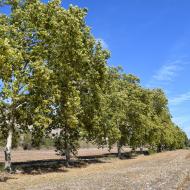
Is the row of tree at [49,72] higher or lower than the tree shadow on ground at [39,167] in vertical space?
higher

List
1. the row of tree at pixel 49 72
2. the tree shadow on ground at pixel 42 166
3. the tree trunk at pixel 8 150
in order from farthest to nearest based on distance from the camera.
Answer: the tree shadow on ground at pixel 42 166 < the tree trunk at pixel 8 150 < the row of tree at pixel 49 72

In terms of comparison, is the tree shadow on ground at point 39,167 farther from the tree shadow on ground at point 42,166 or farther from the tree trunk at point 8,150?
the tree trunk at point 8,150

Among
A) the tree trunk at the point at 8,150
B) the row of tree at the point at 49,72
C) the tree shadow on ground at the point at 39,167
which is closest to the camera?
the row of tree at the point at 49,72

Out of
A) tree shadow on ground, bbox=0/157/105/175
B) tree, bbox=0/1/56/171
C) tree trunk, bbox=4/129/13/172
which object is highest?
tree, bbox=0/1/56/171

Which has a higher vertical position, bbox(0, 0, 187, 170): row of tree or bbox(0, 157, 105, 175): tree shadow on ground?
bbox(0, 0, 187, 170): row of tree

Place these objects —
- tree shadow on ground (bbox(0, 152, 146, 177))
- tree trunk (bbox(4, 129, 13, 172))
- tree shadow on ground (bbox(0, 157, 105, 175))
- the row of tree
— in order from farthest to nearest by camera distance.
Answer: tree shadow on ground (bbox(0, 152, 146, 177))
tree shadow on ground (bbox(0, 157, 105, 175))
tree trunk (bbox(4, 129, 13, 172))
the row of tree

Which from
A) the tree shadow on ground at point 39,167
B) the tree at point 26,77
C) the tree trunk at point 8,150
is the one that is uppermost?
the tree at point 26,77

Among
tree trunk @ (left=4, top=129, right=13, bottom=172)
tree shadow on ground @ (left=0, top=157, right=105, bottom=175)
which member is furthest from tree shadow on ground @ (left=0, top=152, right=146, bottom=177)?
tree trunk @ (left=4, top=129, right=13, bottom=172)

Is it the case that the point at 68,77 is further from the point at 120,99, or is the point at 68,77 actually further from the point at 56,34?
the point at 120,99

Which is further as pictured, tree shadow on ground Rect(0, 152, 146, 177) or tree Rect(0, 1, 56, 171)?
tree shadow on ground Rect(0, 152, 146, 177)

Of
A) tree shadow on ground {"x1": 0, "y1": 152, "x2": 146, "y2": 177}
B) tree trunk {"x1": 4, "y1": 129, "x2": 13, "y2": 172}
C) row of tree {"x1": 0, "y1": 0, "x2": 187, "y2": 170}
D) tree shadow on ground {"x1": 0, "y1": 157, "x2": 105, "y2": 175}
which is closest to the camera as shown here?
row of tree {"x1": 0, "y1": 0, "x2": 187, "y2": 170}

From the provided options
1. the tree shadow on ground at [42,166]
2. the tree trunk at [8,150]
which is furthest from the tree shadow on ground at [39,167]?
the tree trunk at [8,150]

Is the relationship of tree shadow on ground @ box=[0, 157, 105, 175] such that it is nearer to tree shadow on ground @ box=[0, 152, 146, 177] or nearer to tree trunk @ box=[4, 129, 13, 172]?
tree shadow on ground @ box=[0, 152, 146, 177]

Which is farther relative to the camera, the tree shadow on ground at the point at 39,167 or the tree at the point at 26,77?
the tree shadow on ground at the point at 39,167
